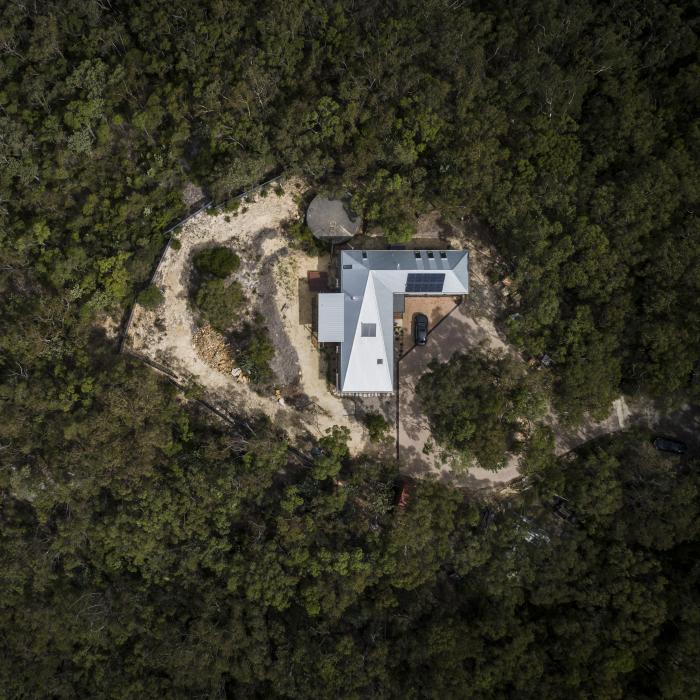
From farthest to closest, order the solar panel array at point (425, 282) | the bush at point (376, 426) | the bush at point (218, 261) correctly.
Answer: the bush at point (376, 426)
the bush at point (218, 261)
the solar panel array at point (425, 282)

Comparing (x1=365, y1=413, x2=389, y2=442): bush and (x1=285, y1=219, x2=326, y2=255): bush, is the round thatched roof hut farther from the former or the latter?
(x1=365, y1=413, x2=389, y2=442): bush

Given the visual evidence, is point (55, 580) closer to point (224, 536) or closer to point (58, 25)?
point (224, 536)

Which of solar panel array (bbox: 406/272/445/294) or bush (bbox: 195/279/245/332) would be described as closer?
bush (bbox: 195/279/245/332)

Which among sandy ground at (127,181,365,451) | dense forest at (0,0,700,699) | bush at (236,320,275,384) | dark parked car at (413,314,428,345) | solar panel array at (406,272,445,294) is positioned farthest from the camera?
sandy ground at (127,181,365,451)

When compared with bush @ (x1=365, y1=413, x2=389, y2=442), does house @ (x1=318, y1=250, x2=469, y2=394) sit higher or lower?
higher

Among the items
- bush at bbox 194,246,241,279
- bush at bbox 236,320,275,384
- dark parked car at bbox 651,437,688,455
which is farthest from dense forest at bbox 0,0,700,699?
bush at bbox 236,320,275,384

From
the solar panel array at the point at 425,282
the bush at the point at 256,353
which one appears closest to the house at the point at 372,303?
the solar panel array at the point at 425,282

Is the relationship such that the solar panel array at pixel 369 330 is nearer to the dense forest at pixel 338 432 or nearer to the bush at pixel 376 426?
the bush at pixel 376 426

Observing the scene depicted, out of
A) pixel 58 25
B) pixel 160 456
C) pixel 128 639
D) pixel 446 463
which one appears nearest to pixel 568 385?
pixel 446 463

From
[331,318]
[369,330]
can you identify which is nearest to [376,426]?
[369,330]
